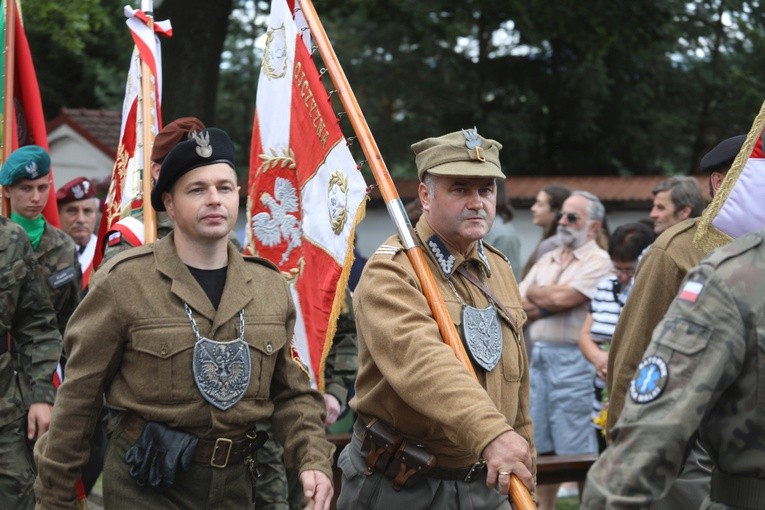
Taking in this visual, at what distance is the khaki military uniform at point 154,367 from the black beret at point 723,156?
1.84 metres

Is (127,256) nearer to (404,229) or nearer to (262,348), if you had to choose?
(262,348)

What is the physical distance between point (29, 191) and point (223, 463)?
2.84 m

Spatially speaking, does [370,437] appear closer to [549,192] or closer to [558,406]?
[558,406]

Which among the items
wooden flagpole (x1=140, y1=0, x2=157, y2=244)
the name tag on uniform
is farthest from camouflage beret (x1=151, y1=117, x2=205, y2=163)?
the name tag on uniform

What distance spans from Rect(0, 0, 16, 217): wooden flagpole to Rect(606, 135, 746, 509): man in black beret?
371cm

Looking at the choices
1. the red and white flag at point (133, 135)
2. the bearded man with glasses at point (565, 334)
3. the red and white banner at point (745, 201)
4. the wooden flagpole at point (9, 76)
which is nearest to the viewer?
the red and white banner at point (745, 201)

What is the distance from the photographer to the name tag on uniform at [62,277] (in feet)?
22.0

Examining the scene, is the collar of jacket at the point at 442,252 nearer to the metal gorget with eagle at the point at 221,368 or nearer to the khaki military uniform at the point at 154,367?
the khaki military uniform at the point at 154,367

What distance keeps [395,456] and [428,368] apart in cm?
58

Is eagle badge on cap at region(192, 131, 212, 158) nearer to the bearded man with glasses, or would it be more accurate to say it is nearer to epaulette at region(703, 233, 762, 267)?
epaulette at region(703, 233, 762, 267)

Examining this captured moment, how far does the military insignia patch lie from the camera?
2.92 m

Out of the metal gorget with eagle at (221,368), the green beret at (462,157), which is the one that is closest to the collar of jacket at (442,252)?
the green beret at (462,157)

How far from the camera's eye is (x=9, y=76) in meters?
7.43

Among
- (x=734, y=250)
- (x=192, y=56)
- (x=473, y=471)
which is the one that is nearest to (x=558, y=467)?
(x=473, y=471)
